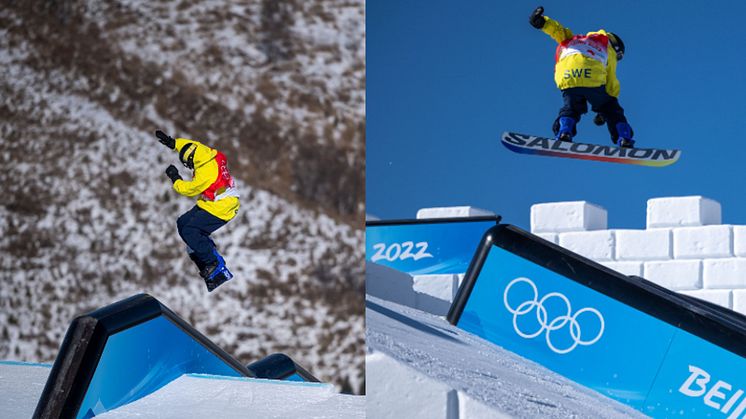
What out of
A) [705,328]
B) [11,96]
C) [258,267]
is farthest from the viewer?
[11,96]

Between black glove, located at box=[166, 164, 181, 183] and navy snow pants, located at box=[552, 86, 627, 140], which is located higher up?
navy snow pants, located at box=[552, 86, 627, 140]

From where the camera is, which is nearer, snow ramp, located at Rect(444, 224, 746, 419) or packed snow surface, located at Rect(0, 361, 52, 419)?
snow ramp, located at Rect(444, 224, 746, 419)

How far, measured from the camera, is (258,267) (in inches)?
98.0

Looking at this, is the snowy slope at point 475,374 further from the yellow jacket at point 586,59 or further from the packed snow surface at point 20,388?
the yellow jacket at point 586,59

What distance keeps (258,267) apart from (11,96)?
50.9 inches

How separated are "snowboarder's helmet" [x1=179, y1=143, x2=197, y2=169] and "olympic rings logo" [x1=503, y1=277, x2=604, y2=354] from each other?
1215 millimetres

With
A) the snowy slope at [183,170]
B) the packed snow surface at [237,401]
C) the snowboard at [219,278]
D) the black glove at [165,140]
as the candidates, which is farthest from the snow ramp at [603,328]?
the black glove at [165,140]

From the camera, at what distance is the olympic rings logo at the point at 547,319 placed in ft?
5.84

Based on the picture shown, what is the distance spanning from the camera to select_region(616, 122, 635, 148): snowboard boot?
2998 mm

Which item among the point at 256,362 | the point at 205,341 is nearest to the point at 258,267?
the point at 256,362

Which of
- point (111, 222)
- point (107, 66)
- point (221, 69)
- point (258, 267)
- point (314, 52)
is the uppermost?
point (314, 52)

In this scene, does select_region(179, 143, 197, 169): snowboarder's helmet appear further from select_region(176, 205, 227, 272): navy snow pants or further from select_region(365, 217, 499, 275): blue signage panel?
select_region(365, 217, 499, 275): blue signage panel

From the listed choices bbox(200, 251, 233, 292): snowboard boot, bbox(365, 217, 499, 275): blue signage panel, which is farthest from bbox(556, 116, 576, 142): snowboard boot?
bbox(200, 251, 233, 292): snowboard boot

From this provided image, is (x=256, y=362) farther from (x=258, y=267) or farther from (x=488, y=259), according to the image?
(x=488, y=259)
